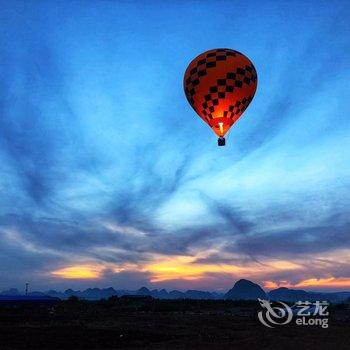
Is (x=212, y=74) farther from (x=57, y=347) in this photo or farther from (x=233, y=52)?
(x=57, y=347)

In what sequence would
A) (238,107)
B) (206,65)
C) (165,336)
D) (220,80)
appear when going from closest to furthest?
(165,336) → (220,80) → (206,65) → (238,107)

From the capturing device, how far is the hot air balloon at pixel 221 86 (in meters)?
33.0

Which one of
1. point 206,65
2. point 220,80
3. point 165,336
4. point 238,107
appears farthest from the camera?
point 238,107

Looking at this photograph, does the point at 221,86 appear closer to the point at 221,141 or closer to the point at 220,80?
the point at 220,80

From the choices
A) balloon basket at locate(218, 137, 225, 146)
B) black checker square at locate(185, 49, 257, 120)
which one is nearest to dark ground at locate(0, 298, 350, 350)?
balloon basket at locate(218, 137, 225, 146)

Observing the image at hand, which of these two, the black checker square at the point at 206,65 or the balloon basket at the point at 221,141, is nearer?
the balloon basket at the point at 221,141

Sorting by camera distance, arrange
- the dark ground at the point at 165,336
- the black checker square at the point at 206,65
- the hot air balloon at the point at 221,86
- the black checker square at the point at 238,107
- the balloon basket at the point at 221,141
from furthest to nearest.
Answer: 1. the black checker square at the point at 238,107
2. the black checker square at the point at 206,65
3. the hot air balloon at the point at 221,86
4. the balloon basket at the point at 221,141
5. the dark ground at the point at 165,336

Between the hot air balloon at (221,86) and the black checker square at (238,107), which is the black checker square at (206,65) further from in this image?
the black checker square at (238,107)

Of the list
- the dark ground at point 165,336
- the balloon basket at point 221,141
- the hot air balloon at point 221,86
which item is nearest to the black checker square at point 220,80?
the hot air balloon at point 221,86

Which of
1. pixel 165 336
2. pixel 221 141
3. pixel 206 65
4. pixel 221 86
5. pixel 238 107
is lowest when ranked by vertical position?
pixel 165 336

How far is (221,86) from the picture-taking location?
33.1m

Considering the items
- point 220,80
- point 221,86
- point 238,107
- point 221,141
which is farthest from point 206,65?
point 221,141

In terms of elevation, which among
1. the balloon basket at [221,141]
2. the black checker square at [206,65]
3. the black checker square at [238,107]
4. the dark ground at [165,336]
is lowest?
the dark ground at [165,336]

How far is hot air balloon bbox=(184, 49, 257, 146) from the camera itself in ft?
108
